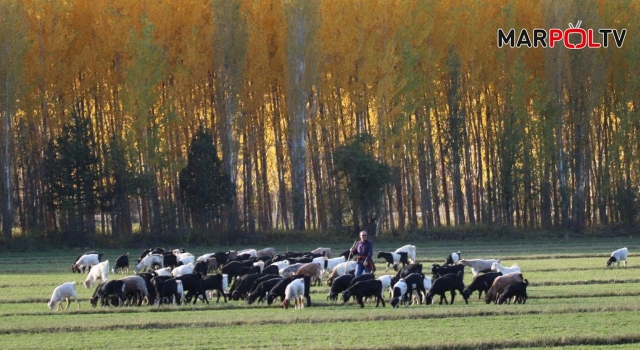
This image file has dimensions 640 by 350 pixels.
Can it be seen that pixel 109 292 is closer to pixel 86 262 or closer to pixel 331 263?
pixel 331 263

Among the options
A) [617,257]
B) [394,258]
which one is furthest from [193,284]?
[617,257]

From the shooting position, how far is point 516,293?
70.5ft

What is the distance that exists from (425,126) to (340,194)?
7.26 meters

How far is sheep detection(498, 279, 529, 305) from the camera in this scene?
21.4 m

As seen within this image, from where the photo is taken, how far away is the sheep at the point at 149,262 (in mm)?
31344

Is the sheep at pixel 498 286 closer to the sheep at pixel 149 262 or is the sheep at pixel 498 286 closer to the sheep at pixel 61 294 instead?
the sheep at pixel 61 294

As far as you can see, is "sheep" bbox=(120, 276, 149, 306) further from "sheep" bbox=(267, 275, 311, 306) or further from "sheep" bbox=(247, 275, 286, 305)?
"sheep" bbox=(267, 275, 311, 306)

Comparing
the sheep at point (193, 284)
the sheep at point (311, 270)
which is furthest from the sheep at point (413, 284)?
the sheep at point (193, 284)

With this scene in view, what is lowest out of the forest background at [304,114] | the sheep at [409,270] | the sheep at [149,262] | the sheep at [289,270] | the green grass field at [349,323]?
the green grass field at [349,323]

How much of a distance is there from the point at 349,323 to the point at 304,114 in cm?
3365

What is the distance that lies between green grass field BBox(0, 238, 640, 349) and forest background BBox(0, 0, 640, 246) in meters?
22.3

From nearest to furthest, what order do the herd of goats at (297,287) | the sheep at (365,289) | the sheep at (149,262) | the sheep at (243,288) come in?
the sheep at (365,289) → the herd of goats at (297,287) → the sheep at (243,288) → the sheep at (149,262)

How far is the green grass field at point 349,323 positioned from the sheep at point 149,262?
4.47 m

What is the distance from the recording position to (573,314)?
19344 millimetres
